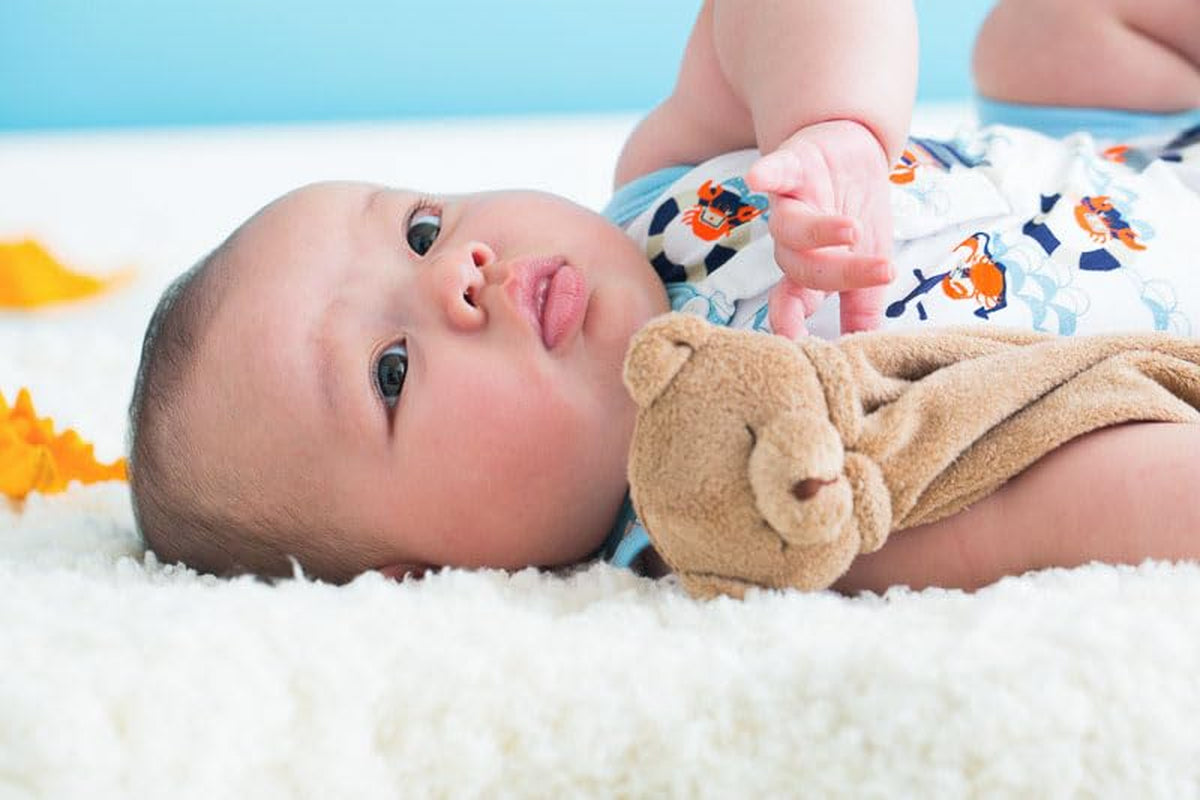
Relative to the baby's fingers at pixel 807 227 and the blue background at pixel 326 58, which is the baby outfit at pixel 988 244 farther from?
the blue background at pixel 326 58

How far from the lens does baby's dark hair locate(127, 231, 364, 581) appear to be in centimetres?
88

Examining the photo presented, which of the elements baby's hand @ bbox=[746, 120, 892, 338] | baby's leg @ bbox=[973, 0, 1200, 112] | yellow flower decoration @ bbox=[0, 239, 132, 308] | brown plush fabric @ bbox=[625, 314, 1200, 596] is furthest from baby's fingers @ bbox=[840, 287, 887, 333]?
yellow flower decoration @ bbox=[0, 239, 132, 308]

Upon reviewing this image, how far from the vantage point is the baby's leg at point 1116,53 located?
4.29 ft

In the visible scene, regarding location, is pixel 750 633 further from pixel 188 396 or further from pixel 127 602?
pixel 188 396

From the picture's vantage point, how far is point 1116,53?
51.8 inches

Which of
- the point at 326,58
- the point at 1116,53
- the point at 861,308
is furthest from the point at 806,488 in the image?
the point at 326,58

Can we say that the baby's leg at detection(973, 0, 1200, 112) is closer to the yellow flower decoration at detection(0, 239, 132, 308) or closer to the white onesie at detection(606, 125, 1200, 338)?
the white onesie at detection(606, 125, 1200, 338)

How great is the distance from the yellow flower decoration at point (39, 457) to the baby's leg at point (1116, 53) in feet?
3.20

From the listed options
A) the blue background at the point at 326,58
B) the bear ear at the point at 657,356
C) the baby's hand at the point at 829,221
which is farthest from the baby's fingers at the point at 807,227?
the blue background at the point at 326,58

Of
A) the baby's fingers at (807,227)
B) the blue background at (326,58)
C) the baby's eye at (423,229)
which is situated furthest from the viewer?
the blue background at (326,58)

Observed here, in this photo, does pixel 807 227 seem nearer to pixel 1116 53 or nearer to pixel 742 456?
pixel 742 456

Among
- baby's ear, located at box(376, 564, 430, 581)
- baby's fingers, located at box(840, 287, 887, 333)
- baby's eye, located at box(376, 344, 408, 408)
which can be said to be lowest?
baby's ear, located at box(376, 564, 430, 581)

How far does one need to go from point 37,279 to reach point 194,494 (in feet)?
3.06

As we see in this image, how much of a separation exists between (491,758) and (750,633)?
14 centimetres
